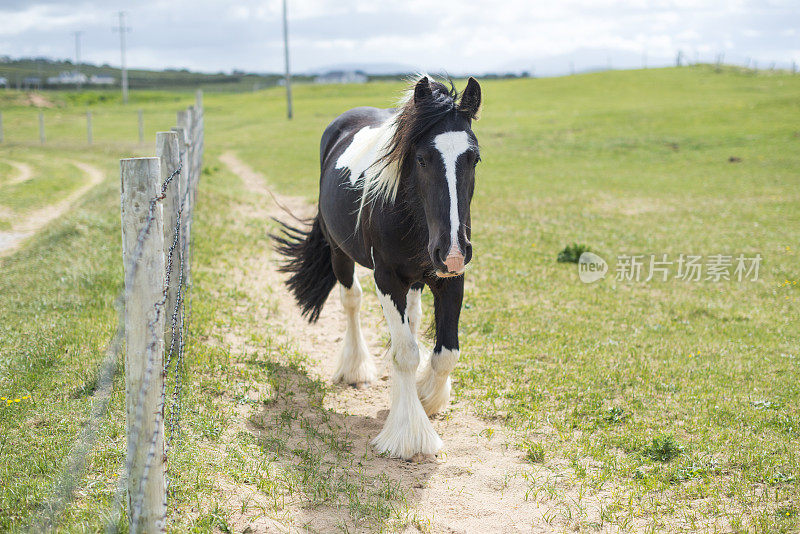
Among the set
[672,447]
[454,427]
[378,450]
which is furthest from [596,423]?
[378,450]

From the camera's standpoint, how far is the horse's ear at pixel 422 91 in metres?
4.11

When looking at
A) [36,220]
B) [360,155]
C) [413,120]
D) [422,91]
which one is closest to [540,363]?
[360,155]

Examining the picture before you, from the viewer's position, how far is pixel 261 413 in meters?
4.99

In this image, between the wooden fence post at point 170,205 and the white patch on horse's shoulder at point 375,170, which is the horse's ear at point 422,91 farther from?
the wooden fence post at point 170,205

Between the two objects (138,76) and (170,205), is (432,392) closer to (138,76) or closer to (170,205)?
(170,205)

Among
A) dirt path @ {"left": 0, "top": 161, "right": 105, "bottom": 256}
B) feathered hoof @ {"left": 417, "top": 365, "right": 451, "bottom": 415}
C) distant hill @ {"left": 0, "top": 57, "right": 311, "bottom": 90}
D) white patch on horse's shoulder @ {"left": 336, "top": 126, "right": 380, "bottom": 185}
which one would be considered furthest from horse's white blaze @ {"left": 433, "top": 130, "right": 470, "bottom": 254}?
distant hill @ {"left": 0, "top": 57, "right": 311, "bottom": 90}

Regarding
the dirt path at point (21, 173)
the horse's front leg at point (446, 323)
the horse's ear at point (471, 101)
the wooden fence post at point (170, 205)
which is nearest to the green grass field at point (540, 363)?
the wooden fence post at point (170, 205)

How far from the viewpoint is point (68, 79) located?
232 ft

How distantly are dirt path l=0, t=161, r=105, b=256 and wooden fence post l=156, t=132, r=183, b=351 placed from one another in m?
5.83

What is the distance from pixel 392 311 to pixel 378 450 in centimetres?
102

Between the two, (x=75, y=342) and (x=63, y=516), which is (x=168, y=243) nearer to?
(x=75, y=342)

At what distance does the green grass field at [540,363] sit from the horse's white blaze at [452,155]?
1434mm

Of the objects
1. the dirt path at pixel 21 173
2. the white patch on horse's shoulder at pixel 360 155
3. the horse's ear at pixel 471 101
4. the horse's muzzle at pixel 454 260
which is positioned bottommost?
the horse's muzzle at pixel 454 260

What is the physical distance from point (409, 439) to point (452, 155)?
2.04 meters
